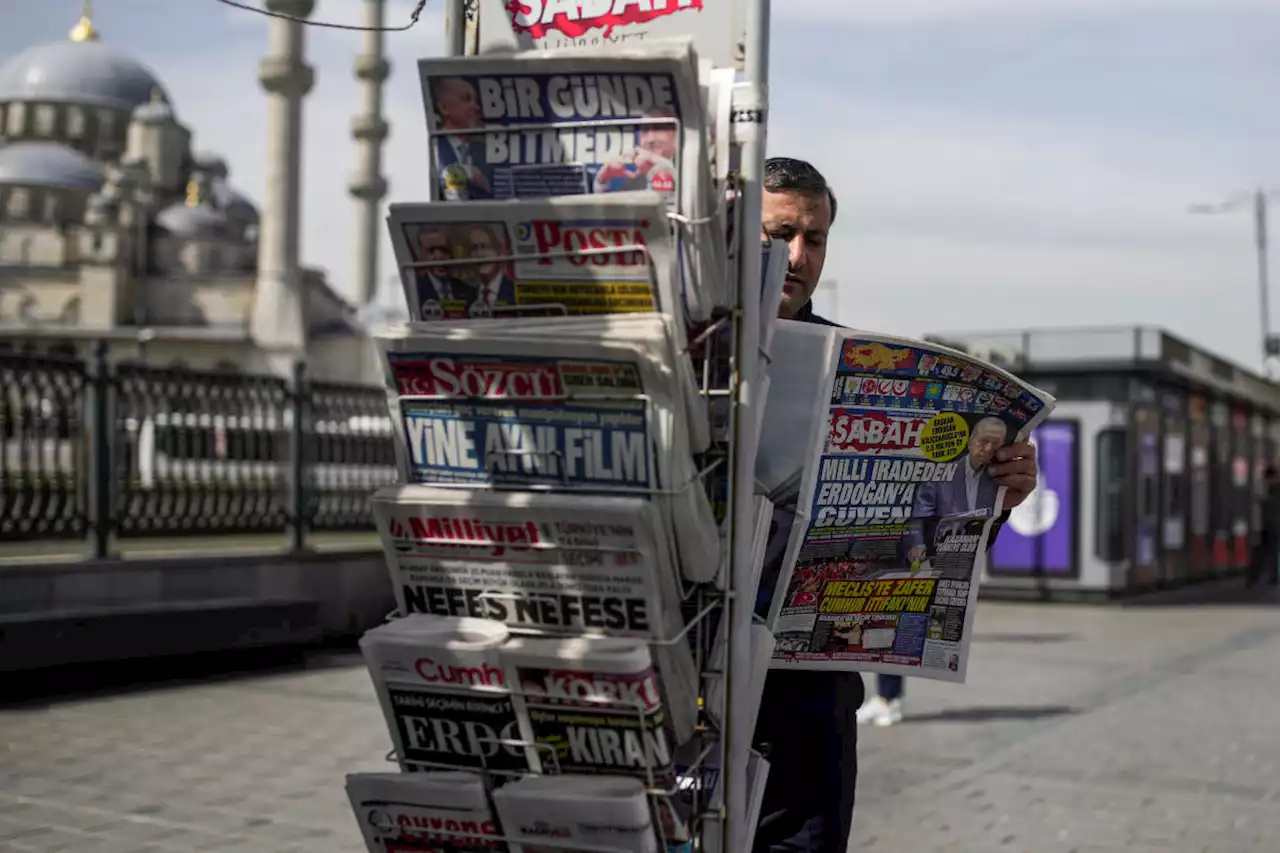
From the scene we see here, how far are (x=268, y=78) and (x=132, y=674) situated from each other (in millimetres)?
54464

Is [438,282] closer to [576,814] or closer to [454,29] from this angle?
[454,29]

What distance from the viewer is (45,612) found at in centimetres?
910

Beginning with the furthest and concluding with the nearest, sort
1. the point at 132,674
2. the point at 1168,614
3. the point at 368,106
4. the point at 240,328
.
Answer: the point at 240,328, the point at 368,106, the point at 1168,614, the point at 132,674

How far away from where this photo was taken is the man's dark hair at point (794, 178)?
2881 millimetres

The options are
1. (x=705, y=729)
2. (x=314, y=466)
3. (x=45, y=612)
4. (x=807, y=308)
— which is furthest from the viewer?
(x=314, y=466)

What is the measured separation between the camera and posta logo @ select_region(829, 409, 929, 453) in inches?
98.0

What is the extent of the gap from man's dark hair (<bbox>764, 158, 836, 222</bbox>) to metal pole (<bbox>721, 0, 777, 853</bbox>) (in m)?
0.66

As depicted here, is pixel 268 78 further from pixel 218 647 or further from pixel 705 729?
pixel 705 729

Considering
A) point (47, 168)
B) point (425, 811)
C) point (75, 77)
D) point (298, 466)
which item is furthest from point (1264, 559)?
point (75, 77)

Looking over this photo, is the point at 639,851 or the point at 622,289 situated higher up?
the point at 622,289

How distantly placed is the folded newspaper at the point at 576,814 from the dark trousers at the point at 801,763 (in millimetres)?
828

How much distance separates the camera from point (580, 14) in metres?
2.39

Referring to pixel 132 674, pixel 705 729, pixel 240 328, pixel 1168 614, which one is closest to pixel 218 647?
pixel 132 674

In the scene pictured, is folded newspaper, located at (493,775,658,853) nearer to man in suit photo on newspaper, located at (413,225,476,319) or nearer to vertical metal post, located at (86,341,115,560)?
man in suit photo on newspaper, located at (413,225,476,319)
